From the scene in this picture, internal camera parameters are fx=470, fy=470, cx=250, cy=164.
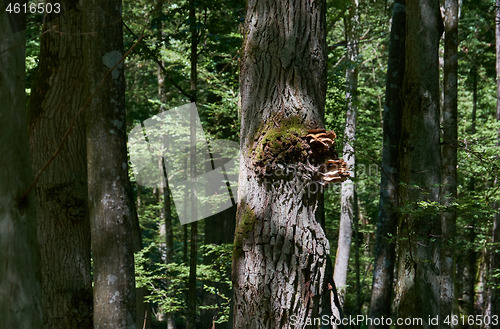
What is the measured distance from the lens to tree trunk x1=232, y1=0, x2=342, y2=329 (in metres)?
2.70

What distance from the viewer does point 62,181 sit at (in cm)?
462

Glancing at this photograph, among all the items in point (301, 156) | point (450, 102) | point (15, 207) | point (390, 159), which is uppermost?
point (450, 102)

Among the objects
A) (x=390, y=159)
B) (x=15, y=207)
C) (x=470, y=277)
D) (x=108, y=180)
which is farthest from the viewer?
(x=470, y=277)

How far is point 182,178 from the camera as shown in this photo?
46.5 feet

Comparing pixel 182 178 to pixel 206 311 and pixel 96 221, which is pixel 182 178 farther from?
pixel 96 221

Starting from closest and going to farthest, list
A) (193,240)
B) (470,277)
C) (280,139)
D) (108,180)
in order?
(280,139), (108,180), (193,240), (470,277)

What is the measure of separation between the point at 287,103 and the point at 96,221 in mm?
1953

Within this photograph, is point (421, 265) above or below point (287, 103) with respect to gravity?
below

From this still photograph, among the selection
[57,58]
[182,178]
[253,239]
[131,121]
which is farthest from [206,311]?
[253,239]

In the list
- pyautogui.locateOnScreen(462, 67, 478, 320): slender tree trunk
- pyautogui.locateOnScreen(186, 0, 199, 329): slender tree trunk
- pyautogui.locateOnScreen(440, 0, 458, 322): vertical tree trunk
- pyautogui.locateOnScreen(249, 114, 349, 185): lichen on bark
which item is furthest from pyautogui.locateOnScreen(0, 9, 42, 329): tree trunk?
pyautogui.locateOnScreen(462, 67, 478, 320): slender tree trunk

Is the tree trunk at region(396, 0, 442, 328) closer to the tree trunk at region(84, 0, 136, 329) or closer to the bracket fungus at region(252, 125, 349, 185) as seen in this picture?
the bracket fungus at region(252, 125, 349, 185)

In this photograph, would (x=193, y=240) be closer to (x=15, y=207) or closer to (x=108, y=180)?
(x=108, y=180)

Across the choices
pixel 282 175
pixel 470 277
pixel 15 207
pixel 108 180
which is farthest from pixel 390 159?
pixel 470 277

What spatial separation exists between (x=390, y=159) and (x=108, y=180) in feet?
14.6
